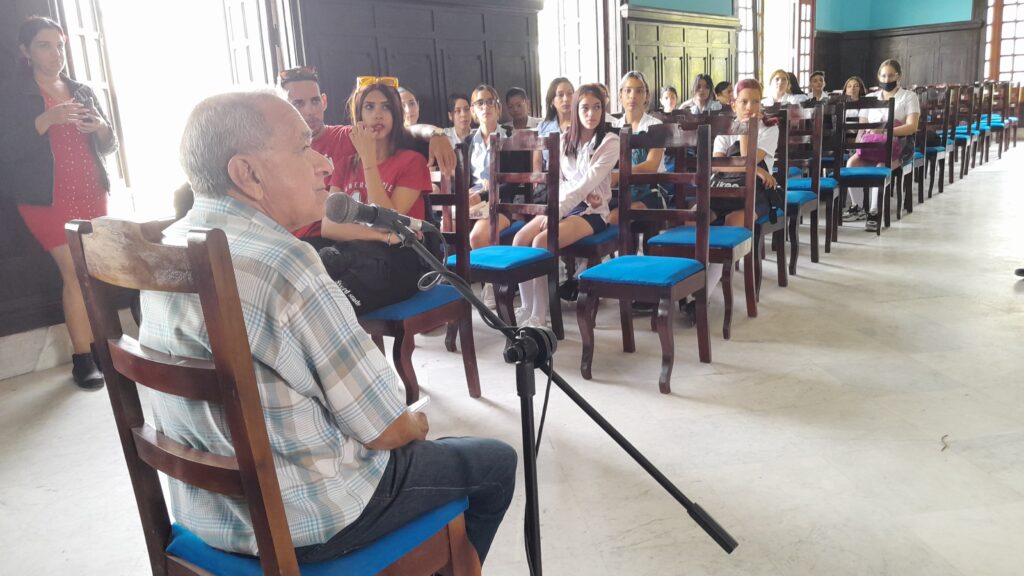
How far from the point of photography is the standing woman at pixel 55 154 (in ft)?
10.1

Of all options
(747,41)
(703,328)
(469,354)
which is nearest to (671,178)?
(703,328)

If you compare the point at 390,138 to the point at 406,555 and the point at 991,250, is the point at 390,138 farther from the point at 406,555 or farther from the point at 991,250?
the point at 991,250

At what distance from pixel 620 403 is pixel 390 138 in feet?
4.04

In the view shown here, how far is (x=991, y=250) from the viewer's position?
4637mm

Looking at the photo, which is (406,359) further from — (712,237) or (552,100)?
(552,100)

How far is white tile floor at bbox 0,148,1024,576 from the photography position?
1.75m

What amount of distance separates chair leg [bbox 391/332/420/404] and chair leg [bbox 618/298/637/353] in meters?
0.95

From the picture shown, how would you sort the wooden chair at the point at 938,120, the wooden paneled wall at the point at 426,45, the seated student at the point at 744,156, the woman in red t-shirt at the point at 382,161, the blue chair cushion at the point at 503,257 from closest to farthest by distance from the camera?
the woman in red t-shirt at the point at 382,161
the blue chair cushion at the point at 503,257
the seated student at the point at 744,156
the wooden paneled wall at the point at 426,45
the wooden chair at the point at 938,120

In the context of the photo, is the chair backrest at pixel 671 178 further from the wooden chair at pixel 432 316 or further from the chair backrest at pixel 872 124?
the chair backrest at pixel 872 124

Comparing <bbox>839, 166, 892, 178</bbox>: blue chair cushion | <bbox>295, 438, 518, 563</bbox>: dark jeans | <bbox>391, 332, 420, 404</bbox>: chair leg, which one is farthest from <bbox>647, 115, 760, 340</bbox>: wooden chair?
<bbox>839, 166, 892, 178</bbox>: blue chair cushion

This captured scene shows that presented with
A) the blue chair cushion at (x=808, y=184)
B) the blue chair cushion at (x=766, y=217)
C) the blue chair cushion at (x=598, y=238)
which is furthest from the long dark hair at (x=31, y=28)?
the blue chair cushion at (x=808, y=184)

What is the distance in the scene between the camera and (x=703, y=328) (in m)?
2.92

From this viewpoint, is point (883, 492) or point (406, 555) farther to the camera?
point (883, 492)

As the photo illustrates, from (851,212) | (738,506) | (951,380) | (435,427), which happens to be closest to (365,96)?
(435,427)
